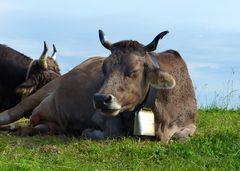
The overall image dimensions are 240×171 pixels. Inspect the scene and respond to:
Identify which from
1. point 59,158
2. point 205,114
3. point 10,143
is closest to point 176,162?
point 59,158

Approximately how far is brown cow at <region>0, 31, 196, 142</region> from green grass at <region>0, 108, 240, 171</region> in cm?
39

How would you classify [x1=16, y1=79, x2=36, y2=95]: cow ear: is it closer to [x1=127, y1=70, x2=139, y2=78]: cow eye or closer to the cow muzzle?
[x1=127, y1=70, x2=139, y2=78]: cow eye

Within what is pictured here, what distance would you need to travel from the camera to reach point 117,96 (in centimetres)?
834

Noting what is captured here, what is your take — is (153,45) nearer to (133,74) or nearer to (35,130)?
(133,74)

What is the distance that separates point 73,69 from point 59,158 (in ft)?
10.6

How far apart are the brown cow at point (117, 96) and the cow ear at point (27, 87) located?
1467mm

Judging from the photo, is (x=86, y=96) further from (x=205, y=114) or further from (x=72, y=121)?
(x=205, y=114)

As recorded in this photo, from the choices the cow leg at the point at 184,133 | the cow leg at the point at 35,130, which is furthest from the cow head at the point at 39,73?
the cow leg at the point at 184,133

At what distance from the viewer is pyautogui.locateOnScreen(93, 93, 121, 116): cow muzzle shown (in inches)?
317

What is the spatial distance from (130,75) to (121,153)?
4.05ft

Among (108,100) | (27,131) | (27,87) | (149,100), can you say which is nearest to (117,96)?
(108,100)

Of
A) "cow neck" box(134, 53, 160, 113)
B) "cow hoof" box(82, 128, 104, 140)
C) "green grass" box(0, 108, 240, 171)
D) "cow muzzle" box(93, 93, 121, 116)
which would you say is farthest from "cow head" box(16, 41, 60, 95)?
"cow muzzle" box(93, 93, 121, 116)

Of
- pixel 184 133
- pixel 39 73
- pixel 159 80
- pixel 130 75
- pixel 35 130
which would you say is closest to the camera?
pixel 130 75

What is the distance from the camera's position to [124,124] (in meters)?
9.05
